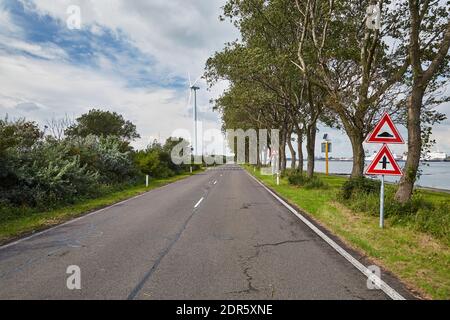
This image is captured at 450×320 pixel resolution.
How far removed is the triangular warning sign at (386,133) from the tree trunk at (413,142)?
194 cm

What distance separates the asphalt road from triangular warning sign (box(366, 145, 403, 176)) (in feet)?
7.52

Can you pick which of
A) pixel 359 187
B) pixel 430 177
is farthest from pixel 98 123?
pixel 359 187

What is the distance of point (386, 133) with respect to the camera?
30.5 feet

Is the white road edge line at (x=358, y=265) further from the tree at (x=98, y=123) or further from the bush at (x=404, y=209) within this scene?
the tree at (x=98, y=123)

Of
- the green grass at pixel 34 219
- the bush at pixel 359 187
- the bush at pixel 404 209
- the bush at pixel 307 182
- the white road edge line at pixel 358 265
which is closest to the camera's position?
the white road edge line at pixel 358 265

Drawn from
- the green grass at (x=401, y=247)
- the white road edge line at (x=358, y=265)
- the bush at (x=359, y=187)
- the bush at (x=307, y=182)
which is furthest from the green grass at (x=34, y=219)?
the bush at (x=307, y=182)

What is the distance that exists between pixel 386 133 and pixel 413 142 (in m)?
2.14

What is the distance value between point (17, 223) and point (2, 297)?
6.78 meters

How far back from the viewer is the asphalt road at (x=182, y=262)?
5031 mm

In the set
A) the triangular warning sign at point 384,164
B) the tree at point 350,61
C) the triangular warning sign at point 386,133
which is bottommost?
the triangular warning sign at point 384,164

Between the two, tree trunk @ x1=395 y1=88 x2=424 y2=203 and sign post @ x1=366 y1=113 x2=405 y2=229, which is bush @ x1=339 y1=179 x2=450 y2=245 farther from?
sign post @ x1=366 y1=113 x2=405 y2=229

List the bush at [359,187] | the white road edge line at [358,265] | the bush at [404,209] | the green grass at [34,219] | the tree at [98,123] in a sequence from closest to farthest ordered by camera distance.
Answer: the white road edge line at [358,265] < the bush at [404,209] < the green grass at [34,219] < the bush at [359,187] < the tree at [98,123]

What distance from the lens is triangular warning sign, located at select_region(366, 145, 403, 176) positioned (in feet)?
30.1
